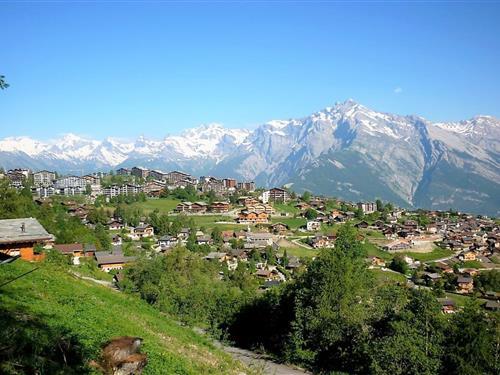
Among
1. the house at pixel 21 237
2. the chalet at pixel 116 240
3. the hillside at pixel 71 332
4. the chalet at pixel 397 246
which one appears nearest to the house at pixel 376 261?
the chalet at pixel 397 246

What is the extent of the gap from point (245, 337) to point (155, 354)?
14800mm

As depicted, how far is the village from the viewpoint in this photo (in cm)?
6041

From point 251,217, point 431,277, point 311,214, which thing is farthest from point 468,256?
point 251,217

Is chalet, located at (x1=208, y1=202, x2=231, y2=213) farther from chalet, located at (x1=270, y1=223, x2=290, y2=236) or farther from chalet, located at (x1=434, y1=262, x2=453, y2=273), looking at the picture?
chalet, located at (x1=434, y1=262, x2=453, y2=273)

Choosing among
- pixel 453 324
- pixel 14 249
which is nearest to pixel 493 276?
pixel 453 324

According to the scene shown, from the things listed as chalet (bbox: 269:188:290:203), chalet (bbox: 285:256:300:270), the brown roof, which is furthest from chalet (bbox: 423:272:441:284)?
chalet (bbox: 269:188:290:203)

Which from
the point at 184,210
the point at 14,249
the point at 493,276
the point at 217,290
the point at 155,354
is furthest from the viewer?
the point at 184,210

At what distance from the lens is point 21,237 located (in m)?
14.5

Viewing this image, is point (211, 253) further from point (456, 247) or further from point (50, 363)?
point (50, 363)

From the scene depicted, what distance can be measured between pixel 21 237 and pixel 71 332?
687cm

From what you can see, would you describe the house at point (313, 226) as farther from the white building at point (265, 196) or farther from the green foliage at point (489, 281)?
the green foliage at point (489, 281)

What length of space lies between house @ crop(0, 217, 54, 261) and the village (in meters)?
21.5

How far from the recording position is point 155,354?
9.38 metres

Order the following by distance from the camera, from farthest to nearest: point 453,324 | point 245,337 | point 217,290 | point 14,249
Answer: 1. point 217,290
2. point 245,337
3. point 453,324
4. point 14,249
